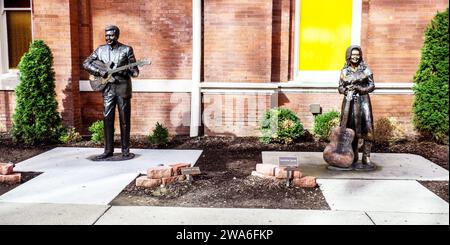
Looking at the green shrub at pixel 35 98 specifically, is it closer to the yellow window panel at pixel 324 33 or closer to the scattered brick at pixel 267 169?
the scattered brick at pixel 267 169

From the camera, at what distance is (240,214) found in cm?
517

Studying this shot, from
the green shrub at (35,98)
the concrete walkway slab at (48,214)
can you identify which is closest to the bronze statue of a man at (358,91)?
the concrete walkway slab at (48,214)

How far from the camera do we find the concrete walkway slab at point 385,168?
277 inches

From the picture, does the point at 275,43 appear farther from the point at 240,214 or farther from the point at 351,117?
the point at 240,214

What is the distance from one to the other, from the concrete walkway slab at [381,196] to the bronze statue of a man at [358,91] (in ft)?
2.92

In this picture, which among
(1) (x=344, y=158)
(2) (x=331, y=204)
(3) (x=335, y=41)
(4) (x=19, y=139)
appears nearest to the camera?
(2) (x=331, y=204)

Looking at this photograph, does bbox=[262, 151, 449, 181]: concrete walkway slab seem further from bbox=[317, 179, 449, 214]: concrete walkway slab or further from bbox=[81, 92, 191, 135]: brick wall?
bbox=[81, 92, 191, 135]: brick wall

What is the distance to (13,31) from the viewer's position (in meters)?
10.8

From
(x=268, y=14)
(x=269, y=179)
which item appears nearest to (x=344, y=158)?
(x=269, y=179)

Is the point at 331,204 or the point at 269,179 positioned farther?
the point at 269,179

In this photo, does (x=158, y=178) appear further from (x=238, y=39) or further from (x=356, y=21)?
(x=356, y=21)

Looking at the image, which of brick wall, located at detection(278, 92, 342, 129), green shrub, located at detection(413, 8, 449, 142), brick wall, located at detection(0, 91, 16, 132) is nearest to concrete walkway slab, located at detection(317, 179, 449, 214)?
green shrub, located at detection(413, 8, 449, 142)

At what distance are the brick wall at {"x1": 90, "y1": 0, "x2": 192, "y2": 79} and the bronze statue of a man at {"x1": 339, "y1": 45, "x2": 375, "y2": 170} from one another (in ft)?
14.5

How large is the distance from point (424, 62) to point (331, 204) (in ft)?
18.3
